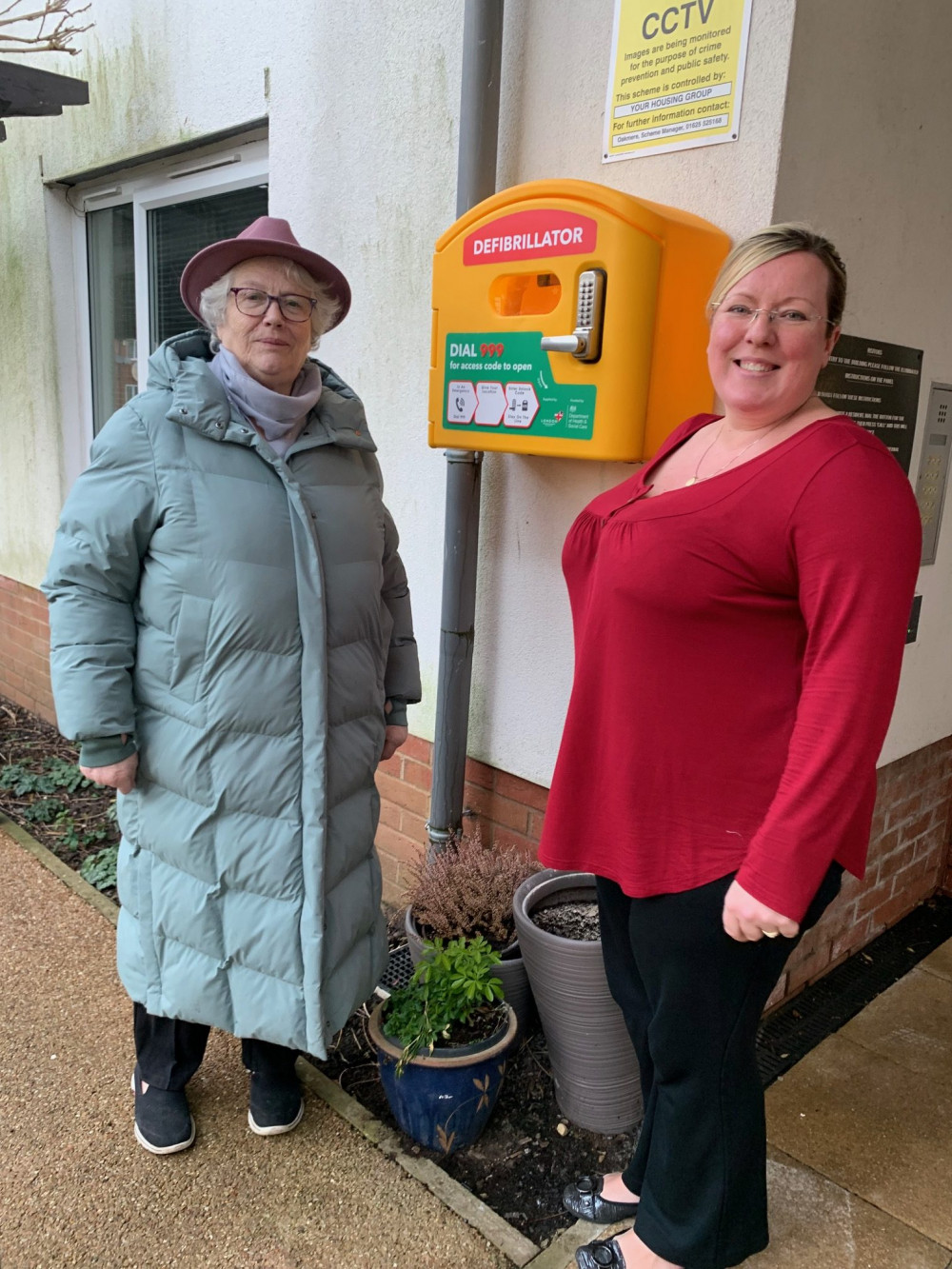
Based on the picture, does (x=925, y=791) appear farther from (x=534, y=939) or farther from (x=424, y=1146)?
(x=424, y=1146)

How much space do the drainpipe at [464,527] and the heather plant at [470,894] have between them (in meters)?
0.25

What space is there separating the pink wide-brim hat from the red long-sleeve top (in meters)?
0.89

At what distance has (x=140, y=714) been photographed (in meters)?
2.12

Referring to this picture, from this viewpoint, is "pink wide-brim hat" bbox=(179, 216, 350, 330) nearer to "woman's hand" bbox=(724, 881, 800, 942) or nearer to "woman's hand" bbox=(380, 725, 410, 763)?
"woman's hand" bbox=(380, 725, 410, 763)

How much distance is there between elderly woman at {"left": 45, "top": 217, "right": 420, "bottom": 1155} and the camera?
1.98 meters

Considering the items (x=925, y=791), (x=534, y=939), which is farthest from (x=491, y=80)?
(x=925, y=791)

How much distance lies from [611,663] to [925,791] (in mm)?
2206

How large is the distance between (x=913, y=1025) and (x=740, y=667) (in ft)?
6.58

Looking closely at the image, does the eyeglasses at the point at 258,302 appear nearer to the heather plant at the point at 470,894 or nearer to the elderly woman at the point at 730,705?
the elderly woman at the point at 730,705

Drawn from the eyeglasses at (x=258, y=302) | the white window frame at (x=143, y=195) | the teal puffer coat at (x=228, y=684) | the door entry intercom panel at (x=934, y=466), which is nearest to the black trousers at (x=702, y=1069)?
the teal puffer coat at (x=228, y=684)

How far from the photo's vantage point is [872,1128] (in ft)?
8.17

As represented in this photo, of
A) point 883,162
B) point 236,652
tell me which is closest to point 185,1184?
point 236,652

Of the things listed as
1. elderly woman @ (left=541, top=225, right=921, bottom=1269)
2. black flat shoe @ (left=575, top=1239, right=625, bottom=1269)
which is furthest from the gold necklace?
black flat shoe @ (left=575, top=1239, right=625, bottom=1269)

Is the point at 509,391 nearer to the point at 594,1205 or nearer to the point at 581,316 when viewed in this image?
the point at 581,316
